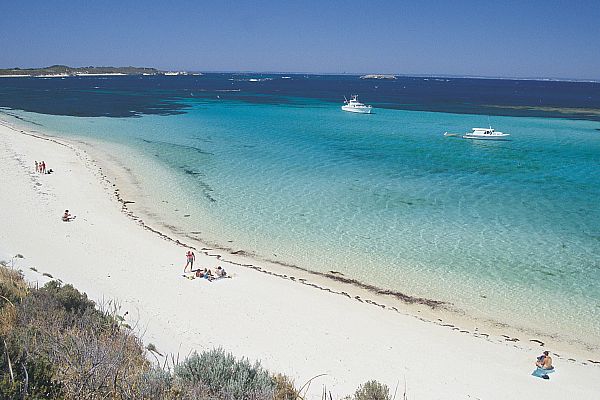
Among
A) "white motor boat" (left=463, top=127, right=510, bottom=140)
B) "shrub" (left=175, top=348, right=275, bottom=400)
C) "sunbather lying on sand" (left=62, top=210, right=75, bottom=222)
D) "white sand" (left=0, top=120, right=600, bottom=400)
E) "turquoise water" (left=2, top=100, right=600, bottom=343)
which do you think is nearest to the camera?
"shrub" (left=175, top=348, right=275, bottom=400)

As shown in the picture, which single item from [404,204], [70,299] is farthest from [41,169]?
[70,299]

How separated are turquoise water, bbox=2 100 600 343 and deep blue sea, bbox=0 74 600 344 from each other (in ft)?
0.24

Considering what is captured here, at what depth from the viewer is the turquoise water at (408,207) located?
1600cm

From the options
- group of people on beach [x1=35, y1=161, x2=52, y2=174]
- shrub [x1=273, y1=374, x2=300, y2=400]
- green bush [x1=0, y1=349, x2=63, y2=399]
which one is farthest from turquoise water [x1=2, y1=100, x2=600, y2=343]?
green bush [x1=0, y1=349, x2=63, y2=399]

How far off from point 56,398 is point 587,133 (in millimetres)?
60085

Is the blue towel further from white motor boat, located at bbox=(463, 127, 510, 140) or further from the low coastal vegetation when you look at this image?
white motor boat, located at bbox=(463, 127, 510, 140)

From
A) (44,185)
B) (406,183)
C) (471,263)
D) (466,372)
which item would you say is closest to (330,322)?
(466,372)

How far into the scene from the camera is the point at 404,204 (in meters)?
24.4

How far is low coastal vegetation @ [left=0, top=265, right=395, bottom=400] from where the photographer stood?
555 centimetres

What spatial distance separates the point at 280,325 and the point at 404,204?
43.7ft

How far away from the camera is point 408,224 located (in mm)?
21250

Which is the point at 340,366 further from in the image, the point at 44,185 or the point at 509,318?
the point at 44,185

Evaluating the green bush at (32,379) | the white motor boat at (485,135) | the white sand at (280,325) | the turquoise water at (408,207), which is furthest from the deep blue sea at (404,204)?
the green bush at (32,379)

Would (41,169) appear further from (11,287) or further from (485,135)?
(485,135)
